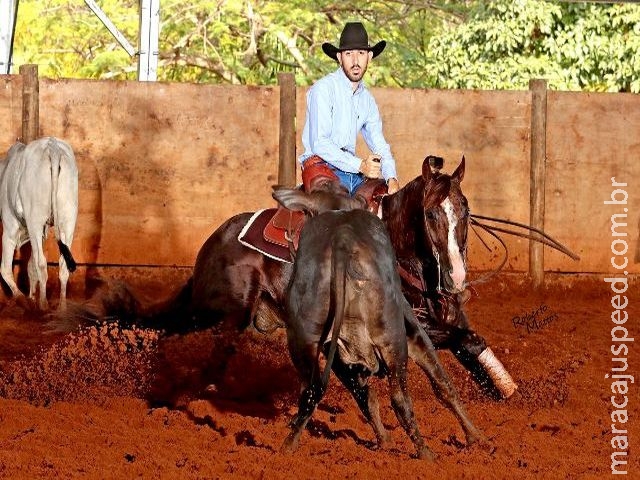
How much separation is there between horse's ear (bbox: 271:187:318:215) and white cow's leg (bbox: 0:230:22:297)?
6.01 meters

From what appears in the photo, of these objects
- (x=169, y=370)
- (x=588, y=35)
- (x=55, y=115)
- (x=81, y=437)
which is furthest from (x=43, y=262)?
(x=588, y=35)

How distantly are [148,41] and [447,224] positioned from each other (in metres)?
7.90

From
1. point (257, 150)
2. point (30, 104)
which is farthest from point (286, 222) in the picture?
point (30, 104)

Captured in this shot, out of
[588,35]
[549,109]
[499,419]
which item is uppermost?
[588,35]

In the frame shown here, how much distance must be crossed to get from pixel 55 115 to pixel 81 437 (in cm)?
680

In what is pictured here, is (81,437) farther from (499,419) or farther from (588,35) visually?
(588,35)

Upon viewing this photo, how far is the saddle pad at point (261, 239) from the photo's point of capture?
673cm

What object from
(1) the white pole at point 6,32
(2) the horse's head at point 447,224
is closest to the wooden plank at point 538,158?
(1) the white pole at point 6,32

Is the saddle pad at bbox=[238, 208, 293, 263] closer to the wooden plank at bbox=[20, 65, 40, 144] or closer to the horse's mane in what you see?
the horse's mane

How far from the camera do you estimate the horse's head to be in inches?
231

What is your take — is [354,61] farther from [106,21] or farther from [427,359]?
[106,21]

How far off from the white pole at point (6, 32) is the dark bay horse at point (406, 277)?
6.96 metres

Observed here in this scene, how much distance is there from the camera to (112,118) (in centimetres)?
1185

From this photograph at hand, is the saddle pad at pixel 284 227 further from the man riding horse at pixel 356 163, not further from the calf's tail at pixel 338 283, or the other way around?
the calf's tail at pixel 338 283
